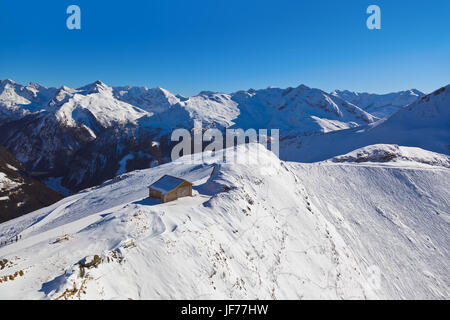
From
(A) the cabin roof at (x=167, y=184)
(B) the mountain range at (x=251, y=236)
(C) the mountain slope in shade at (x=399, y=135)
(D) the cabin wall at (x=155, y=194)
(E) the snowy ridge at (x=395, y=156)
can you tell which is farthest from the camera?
(C) the mountain slope in shade at (x=399, y=135)

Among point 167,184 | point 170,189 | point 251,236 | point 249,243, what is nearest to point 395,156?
point 251,236

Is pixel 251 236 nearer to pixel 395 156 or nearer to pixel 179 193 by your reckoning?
pixel 179 193

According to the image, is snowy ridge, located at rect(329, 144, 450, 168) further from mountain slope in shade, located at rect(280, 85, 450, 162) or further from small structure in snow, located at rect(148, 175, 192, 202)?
small structure in snow, located at rect(148, 175, 192, 202)

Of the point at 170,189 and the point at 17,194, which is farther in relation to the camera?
the point at 17,194

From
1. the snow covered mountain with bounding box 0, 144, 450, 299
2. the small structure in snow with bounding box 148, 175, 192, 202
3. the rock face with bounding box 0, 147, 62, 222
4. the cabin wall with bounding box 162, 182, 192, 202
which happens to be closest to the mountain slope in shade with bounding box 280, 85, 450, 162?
the snow covered mountain with bounding box 0, 144, 450, 299

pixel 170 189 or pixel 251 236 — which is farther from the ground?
pixel 170 189

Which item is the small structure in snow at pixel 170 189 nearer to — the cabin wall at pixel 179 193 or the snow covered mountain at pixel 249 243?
the cabin wall at pixel 179 193

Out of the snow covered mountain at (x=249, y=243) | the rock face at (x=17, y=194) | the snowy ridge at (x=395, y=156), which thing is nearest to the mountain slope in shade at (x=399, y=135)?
the snowy ridge at (x=395, y=156)
